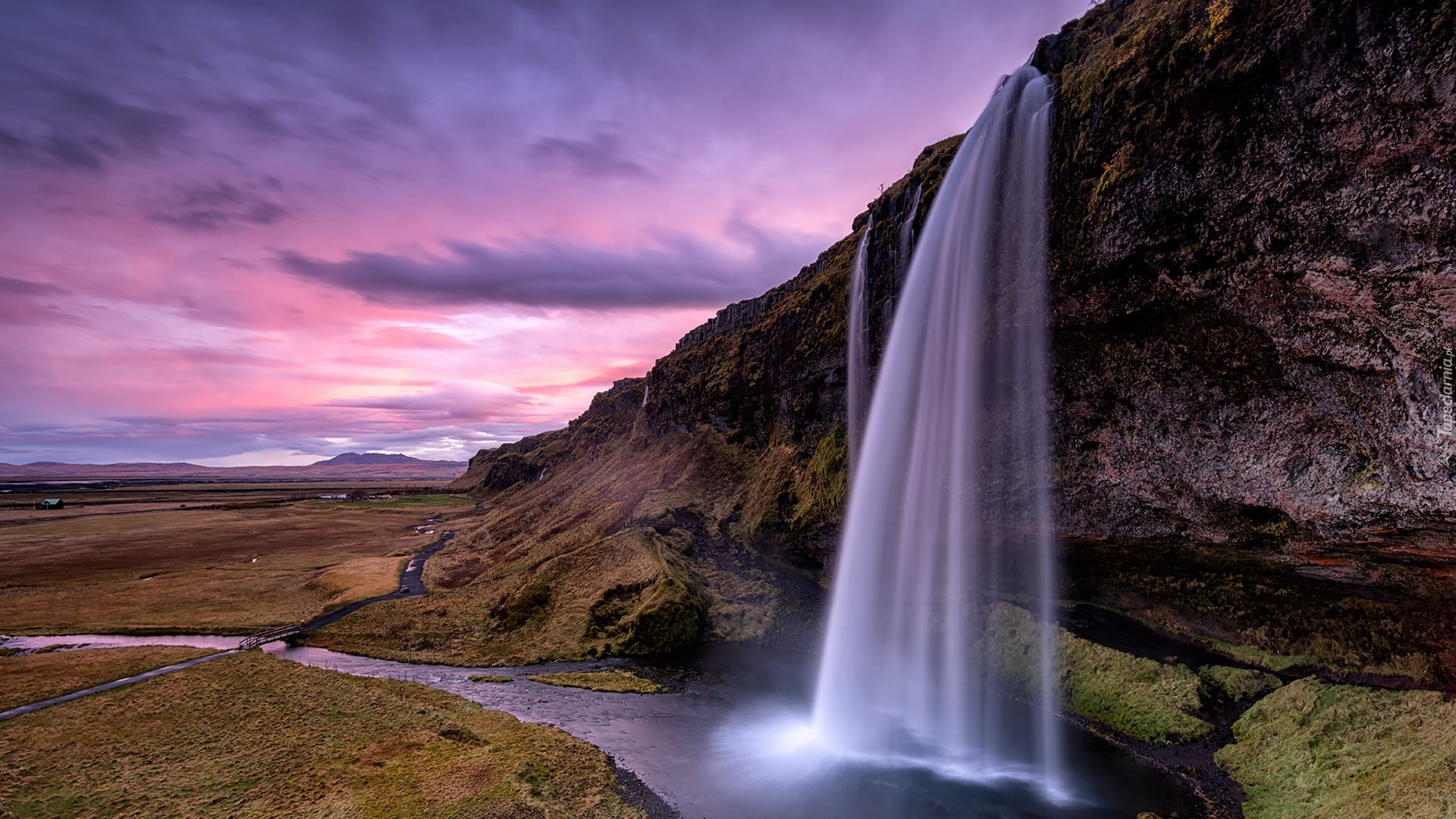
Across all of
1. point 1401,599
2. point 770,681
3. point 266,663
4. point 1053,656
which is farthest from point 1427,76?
point 266,663

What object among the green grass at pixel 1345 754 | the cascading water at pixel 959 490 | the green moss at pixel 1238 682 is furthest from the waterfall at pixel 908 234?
the green grass at pixel 1345 754

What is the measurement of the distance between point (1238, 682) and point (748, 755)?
20.5m

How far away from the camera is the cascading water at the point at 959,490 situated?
25.6m

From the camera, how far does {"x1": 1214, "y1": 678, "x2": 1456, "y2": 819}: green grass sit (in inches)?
589

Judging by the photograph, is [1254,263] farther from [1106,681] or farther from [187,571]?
[187,571]

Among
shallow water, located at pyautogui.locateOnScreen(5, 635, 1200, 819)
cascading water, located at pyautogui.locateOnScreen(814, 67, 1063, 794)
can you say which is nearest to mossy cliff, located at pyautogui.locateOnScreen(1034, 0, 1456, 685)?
cascading water, located at pyautogui.locateOnScreen(814, 67, 1063, 794)

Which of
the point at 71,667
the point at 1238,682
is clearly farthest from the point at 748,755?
the point at 71,667

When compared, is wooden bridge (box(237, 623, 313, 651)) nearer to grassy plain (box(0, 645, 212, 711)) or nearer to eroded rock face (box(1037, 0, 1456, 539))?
grassy plain (box(0, 645, 212, 711))

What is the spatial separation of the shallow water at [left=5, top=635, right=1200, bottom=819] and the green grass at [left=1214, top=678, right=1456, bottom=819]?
9.46 ft

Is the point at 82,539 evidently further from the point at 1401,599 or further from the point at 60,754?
the point at 1401,599

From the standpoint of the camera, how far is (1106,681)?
25.6 meters

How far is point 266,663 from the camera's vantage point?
30.4m

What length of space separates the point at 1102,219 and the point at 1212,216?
12.4 feet

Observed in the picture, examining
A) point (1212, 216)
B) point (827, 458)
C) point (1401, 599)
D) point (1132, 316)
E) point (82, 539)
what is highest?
point (1212, 216)
